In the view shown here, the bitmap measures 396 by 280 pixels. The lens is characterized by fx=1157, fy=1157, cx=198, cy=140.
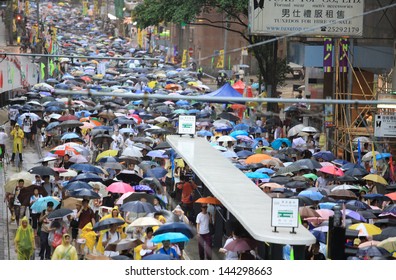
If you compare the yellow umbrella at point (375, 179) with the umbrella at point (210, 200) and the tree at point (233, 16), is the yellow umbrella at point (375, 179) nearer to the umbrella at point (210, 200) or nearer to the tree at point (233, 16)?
the umbrella at point (210, 200)

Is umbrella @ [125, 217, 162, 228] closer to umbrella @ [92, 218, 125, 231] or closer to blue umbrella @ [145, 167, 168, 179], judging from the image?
umbrella @ [92, 218, 125, 231]

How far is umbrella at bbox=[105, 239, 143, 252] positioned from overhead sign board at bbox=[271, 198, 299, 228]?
9.25 feet

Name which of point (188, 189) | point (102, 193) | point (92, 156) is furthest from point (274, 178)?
point (92, 156)

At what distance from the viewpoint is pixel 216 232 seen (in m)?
20.1

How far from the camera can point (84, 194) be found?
2091 centimetres

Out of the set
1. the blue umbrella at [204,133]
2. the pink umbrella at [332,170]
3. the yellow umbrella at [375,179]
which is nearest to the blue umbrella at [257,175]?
the pink umbrella at [332,170]

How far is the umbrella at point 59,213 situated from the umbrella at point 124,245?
6.41ft

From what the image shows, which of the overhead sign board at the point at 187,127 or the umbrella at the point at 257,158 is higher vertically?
the overhead sign board at the point at 187,127

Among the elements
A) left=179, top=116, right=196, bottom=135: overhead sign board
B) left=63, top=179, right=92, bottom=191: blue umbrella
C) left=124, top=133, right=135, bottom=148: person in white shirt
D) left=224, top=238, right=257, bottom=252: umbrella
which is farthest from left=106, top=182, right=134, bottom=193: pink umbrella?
left=124, top=133, right=135, bottom=148: person in white shirt

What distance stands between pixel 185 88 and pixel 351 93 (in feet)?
51.9

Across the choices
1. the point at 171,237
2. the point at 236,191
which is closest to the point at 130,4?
the point at 236,191

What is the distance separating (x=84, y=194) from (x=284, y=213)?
21.3ft

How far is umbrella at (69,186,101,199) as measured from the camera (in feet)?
68.5

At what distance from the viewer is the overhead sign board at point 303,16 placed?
37125 millimetres
